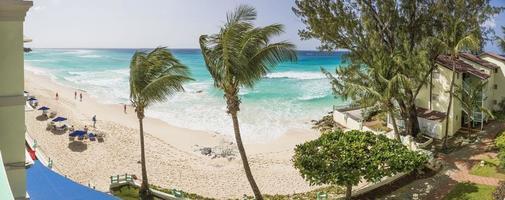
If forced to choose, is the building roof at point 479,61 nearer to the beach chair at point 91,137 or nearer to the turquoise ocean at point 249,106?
the turquoise ocean at point 249,106

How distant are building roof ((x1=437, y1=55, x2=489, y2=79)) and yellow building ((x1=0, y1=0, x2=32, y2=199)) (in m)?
25.8

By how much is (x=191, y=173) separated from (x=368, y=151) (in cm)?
1141

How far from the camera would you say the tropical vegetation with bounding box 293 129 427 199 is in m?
15.4

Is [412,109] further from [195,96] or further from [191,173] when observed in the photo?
[195,96]

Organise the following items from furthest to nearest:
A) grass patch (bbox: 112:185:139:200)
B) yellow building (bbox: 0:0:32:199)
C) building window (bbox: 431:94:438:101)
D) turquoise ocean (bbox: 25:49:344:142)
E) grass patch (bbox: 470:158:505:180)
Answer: turquoise ocean (bbox: 25:49:344:142) < building window (bbox: 431:94:438:101) < grass patch (bbox: 470:158:505:180) < grass patch (bbox: 112:185:139:200) < yellow building (bbox: 0:0:32:199)

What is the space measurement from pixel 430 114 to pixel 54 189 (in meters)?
22.9

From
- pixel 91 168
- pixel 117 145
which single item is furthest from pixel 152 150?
pixel 91 168

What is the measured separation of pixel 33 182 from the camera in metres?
13.6

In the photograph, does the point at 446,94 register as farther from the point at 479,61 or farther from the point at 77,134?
the point at 77,134

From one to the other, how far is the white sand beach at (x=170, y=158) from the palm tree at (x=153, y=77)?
5254 mm

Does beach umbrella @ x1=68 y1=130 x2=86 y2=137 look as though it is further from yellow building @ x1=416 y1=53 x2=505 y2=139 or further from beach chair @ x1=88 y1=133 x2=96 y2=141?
yellow building @ x1=416 y1=53 x2=505 y2=139

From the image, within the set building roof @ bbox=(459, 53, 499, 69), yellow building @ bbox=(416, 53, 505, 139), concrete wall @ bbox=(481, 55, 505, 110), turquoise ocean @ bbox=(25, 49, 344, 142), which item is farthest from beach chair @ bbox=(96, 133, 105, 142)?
concrete wall @ bbox=(481, 55, 505, 110)

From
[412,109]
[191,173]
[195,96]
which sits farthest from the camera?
[195,96]

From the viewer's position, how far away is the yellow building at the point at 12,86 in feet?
21.5
